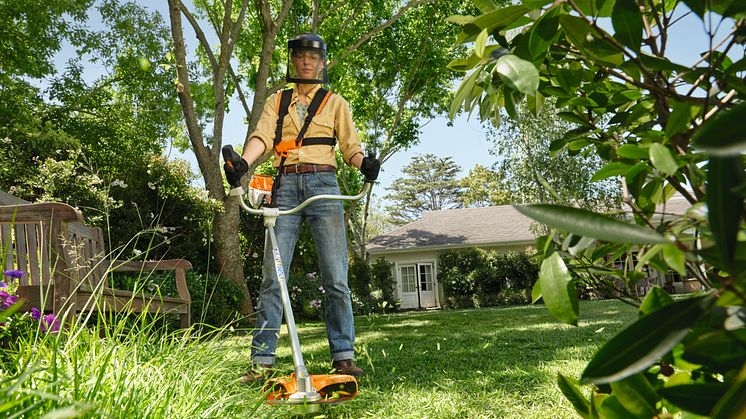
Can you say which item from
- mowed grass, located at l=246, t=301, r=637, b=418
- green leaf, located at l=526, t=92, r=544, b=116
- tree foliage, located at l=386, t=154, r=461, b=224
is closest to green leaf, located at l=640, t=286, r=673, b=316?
green leaf, located at l=526, t=92, r=544, b=116

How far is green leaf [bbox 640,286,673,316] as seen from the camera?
1.82 ft

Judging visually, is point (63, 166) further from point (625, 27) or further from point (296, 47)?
point (625, 27)

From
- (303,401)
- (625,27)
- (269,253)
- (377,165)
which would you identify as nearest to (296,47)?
(377,165)

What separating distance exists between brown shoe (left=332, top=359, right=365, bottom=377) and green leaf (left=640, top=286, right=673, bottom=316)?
269 centimetres

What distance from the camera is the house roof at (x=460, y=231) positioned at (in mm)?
23953

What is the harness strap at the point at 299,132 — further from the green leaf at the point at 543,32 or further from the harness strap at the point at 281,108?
the green leaf at the point at 543,32

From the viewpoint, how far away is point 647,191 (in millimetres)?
914

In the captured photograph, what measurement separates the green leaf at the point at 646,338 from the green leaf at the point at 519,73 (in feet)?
0.76

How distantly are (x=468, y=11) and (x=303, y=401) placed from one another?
1410 centimetres

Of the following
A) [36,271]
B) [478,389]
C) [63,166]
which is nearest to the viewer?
[478,389]

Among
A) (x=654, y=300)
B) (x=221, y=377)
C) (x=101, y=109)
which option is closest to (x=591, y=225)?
(x=654, y=300)

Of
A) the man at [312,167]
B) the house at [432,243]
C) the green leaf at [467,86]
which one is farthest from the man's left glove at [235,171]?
the house at [432,243]

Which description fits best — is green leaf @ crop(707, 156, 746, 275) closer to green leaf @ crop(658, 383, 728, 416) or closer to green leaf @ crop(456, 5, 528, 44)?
green leaf @ crop(658, 383, 728, 416)

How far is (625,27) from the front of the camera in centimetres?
59
